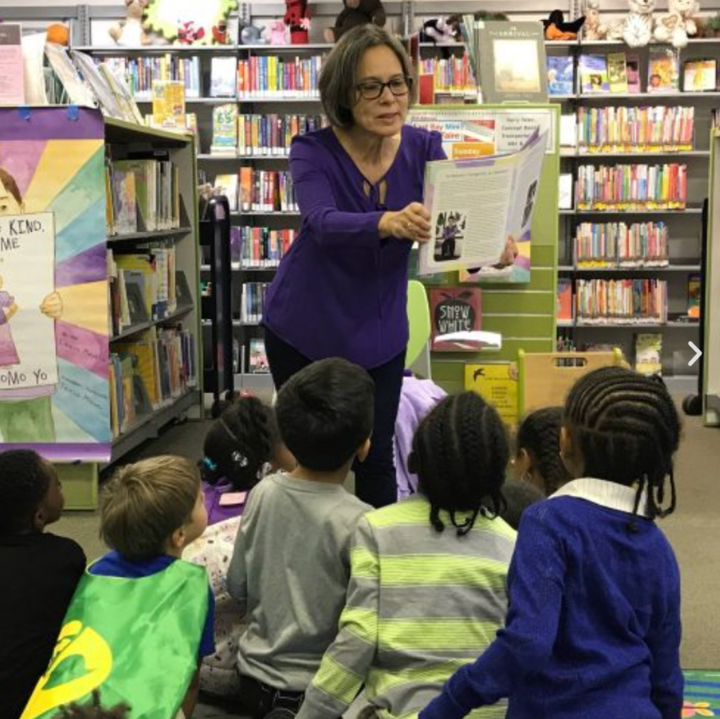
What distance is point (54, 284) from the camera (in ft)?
12.4

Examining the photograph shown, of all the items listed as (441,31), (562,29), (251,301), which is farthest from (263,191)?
(562,29)

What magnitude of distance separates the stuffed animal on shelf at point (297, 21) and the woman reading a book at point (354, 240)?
4883mm

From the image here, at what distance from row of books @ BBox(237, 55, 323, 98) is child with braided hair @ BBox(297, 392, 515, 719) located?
5549mm

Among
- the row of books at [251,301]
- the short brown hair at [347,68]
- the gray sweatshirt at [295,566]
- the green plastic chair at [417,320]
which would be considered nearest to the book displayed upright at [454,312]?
the green plastic chair at [417,320]

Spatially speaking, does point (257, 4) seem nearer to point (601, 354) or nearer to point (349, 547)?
point (601, 354)

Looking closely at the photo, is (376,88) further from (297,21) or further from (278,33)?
(278,33)

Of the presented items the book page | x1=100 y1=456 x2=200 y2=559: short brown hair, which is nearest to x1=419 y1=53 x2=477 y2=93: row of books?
the book page

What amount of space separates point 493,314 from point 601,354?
490mm

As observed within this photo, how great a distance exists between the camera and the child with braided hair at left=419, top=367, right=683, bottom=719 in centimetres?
134

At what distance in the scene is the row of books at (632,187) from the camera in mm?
6840

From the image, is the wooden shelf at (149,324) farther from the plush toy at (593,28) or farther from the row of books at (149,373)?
the plush toy at (593,28)

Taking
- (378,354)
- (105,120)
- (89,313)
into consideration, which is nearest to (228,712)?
(378,354)

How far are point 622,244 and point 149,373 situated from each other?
3.39 meters

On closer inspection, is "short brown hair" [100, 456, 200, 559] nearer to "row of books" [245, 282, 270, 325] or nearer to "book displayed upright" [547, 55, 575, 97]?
"row of books" [245, 282, 270, 325]
